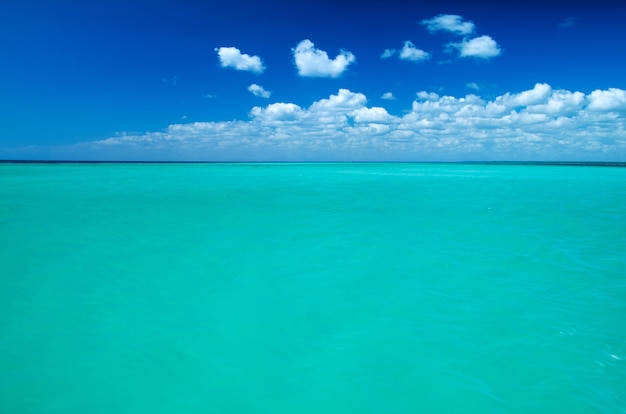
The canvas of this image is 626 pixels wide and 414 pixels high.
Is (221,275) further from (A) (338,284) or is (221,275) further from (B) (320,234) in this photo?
(B) (320,234)

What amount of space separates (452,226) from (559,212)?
6860 millimetres

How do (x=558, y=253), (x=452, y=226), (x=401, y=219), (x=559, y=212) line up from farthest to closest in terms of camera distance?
1. (x=559, y=212)
2. (x=401, y=219)
3. (x=452, y=226)
4. (x=558, y=253)

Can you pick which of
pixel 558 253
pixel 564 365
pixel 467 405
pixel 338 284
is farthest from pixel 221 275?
pixel 558 253

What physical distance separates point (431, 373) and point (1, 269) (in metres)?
8.97

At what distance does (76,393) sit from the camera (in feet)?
12.5

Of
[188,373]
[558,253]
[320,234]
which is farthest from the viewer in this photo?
[320,234]

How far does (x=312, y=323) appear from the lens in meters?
5.36

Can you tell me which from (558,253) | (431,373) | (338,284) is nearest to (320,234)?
(338,284)

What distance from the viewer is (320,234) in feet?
36.7

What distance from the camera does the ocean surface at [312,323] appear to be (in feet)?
12.6

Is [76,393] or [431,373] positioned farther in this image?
[431,373]

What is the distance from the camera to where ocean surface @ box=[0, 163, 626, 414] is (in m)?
3.83

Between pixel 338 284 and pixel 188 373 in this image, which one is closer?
pixel 188 373

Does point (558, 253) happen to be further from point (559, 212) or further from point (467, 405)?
point (559, 212)
